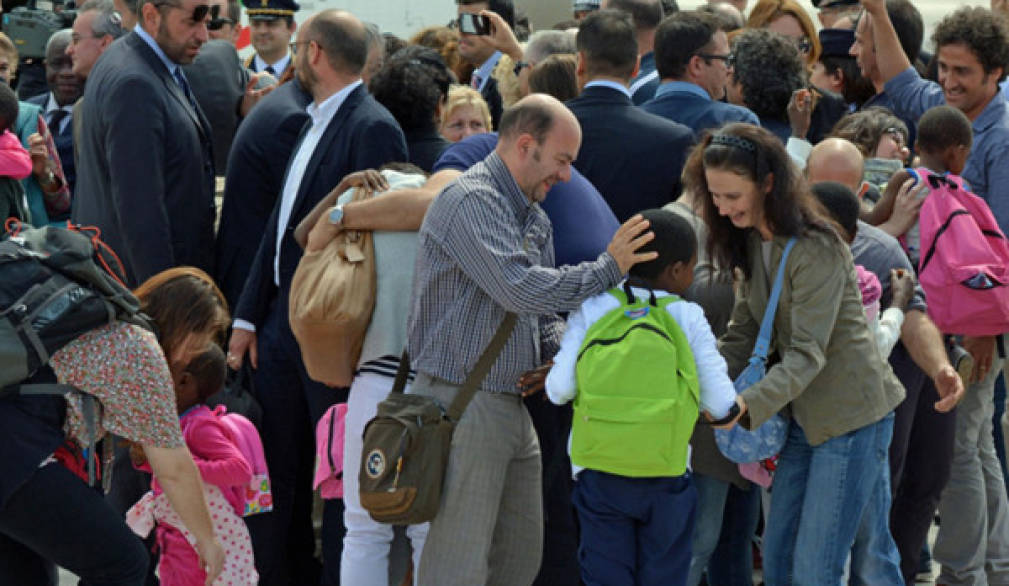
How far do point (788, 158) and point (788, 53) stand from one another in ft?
6.25

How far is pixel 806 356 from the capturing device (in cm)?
402

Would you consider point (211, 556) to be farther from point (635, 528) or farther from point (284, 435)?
point (635, 528)

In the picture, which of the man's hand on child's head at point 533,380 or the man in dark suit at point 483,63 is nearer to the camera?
the man's hand on child's head at point 533,380

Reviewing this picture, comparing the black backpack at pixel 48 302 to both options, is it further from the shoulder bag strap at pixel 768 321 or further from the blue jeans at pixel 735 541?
the blue jeans at pixel 735 541

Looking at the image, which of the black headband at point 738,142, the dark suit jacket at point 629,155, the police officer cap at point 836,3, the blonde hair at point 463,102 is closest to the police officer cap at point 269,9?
the blonde hair at point 463,102

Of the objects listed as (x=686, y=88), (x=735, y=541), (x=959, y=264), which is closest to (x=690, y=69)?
(x=686, y=88)

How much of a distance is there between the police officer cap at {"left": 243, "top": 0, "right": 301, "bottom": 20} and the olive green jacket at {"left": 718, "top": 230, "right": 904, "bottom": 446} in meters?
4.85

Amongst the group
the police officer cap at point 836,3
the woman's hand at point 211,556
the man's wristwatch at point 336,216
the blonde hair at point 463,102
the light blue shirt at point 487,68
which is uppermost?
the police officer cap at point 836,3

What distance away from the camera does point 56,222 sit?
6223mm

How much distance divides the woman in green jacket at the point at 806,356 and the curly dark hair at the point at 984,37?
6.72ft

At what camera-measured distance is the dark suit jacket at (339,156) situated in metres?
4.82

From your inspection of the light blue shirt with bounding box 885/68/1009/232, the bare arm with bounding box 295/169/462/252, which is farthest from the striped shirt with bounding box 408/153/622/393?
the light blue shirt with bounding box 885/68/1009/232

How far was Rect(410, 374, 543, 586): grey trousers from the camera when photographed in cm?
398

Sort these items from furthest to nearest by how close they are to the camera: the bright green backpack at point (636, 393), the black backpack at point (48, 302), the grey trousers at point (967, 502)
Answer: the grey trousers at point (967, 502), the bright green backpack at point (636, 393), the black backpack at point (48, 302)
